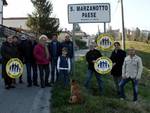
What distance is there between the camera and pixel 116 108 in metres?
12.4

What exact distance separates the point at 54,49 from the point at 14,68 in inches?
78.4

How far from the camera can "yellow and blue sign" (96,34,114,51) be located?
16.8 metres

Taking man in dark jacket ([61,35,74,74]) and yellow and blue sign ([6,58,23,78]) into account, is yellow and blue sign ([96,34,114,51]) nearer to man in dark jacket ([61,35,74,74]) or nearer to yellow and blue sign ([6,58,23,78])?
man in dark jacket ([61,35,74,74])

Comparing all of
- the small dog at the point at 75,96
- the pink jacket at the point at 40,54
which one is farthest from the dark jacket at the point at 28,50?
the small dog at the point at 75,96

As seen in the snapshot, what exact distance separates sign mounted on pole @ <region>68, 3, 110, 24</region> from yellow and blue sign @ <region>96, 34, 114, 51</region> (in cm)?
71

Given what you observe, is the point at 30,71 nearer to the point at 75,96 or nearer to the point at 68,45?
the point at 68,45

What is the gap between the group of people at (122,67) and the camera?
581 inches

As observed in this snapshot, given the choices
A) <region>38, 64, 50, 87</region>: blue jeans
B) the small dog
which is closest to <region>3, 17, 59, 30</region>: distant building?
<region>38, 64, 50, 87</region>: blue jeans

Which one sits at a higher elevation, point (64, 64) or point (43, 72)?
point (64, 64)

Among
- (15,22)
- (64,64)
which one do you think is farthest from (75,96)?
(15,22)

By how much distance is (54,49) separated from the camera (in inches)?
638

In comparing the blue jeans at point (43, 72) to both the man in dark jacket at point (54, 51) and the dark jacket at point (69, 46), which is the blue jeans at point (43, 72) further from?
the dark jacket at point (69, 46)

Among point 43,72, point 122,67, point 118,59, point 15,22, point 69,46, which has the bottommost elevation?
point 43,72

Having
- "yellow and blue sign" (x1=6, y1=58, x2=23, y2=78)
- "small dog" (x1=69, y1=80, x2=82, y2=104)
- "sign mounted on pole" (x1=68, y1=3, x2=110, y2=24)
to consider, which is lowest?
"small dog" (x1=69, y1=80, x2=82, y2=104)
